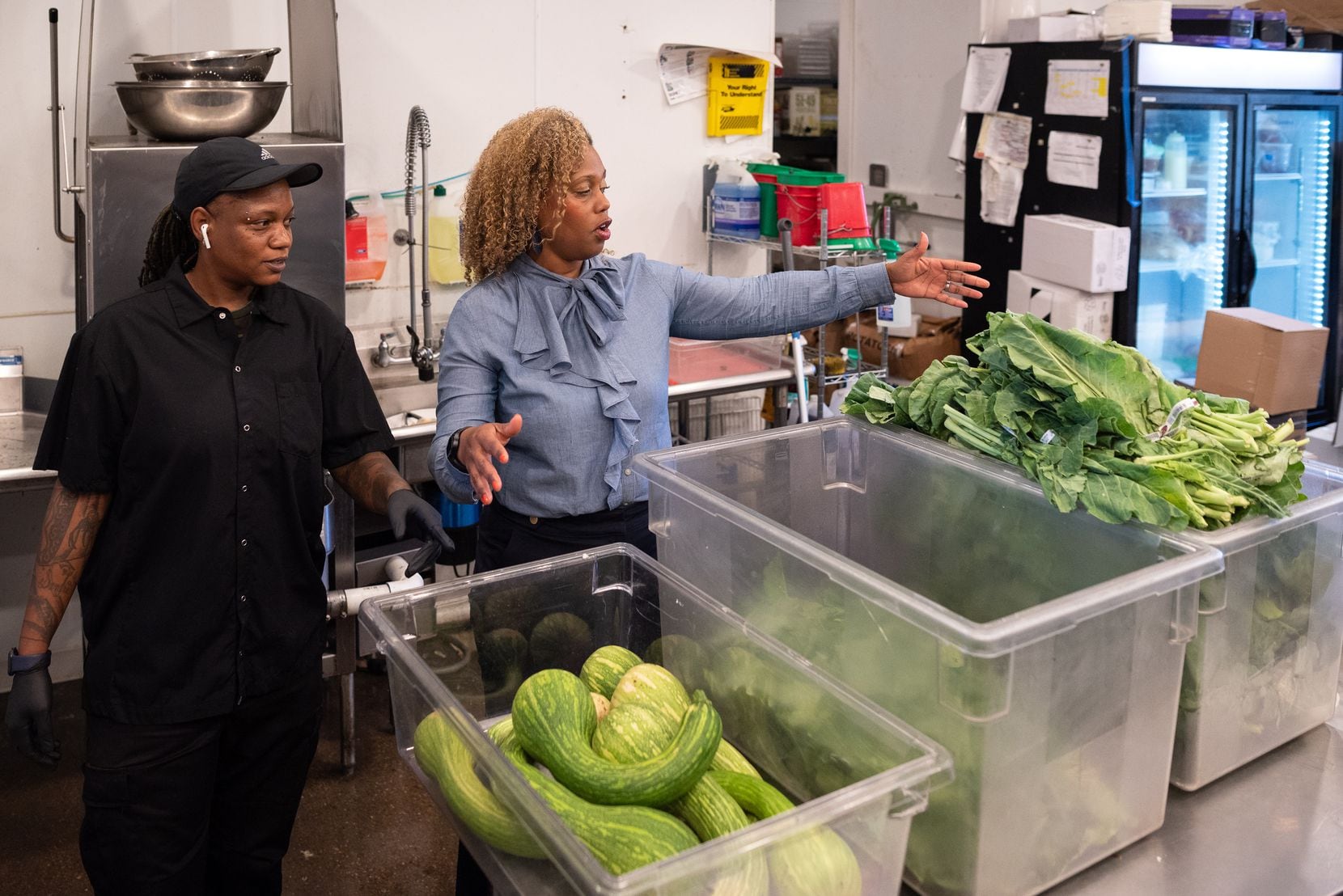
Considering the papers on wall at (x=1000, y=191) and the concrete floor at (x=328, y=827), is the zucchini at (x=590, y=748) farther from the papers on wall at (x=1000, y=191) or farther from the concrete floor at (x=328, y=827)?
the papers on wall at (x=1000, y=191)

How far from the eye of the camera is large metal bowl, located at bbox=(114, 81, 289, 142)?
296cm

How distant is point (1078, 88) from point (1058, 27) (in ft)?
1.10

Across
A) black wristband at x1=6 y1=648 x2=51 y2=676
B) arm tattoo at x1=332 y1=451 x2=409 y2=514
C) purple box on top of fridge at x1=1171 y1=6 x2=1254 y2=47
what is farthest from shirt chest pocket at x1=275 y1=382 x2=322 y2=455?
purple box on top of fridge at x1=1171 y1=6 x2=1254 y2=47

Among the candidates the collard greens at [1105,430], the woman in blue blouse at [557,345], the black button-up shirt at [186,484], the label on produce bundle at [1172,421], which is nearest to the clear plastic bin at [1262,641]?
the collard greens at [1105,430]

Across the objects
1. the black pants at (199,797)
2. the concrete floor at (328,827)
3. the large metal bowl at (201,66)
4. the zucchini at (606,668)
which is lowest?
the concrete floor at (328,827)

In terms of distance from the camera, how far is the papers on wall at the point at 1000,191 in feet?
17.2

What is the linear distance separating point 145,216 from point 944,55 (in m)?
3.97

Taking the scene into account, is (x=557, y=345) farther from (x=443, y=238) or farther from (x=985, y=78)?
(x=985, y=78)

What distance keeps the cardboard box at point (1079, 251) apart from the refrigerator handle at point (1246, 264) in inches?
27.3

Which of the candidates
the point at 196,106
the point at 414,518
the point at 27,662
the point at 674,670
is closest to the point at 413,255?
the point at 196,106

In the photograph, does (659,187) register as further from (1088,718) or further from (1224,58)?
(1088,718)

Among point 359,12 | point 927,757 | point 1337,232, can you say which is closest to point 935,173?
point 1337,232

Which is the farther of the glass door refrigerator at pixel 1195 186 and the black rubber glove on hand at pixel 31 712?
the glass door refrigerator at pixel 1195 186

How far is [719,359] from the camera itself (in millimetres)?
4160
